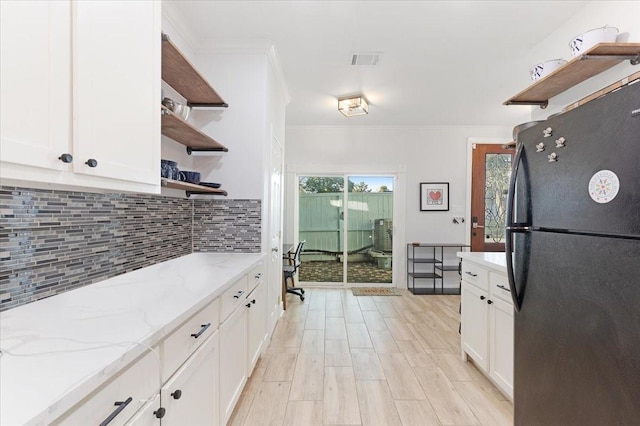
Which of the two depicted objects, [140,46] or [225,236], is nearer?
[140,46]

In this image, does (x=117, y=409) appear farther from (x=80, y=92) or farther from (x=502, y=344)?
(x=502, y=344)

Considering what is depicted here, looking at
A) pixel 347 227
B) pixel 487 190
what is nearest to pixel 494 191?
pixel 487 190

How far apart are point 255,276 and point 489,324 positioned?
1.70 m

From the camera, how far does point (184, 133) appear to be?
2062 mm

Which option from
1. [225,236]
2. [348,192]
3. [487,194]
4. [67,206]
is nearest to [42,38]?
[67,206]

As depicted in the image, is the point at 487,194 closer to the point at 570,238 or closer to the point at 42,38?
the point at 570,238

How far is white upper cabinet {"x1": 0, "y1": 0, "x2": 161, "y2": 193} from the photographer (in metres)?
0.76

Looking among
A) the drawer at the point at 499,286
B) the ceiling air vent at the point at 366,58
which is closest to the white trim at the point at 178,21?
the ceiling air vent at the point at 366,58

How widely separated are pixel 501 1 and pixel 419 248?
3.61 m

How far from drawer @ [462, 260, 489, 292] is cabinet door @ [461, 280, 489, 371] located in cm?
4

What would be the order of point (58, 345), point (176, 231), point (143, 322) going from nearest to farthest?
1. point (58, 345)
2. point (143, 322)
3. point (176, 231)

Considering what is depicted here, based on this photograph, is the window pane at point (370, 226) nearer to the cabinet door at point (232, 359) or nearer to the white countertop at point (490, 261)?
the white countertop at point (490, 261)

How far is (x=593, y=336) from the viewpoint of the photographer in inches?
39.8

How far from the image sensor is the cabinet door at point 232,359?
156 centimetres
